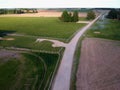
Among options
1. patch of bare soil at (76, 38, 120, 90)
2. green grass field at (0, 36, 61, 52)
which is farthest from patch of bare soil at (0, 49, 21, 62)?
patch of bare soil at (76, 38, 120, 90)

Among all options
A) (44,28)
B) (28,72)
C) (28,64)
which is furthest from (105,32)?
(28,72)

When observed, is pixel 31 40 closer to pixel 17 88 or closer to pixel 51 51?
pixel 51 51

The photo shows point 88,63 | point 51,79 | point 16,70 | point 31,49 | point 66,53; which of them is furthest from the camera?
point 31,49

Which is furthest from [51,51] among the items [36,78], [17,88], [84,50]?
[17,88]

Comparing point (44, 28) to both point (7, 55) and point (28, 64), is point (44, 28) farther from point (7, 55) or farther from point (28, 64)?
point (28, 64)

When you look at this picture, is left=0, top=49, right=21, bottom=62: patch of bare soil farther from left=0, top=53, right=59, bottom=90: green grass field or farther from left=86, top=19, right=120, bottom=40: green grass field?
left=86, top=19, right=120, bottom=40: green grass field

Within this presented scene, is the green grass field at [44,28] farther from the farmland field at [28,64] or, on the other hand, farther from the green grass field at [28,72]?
the green grass field at [28,72]
